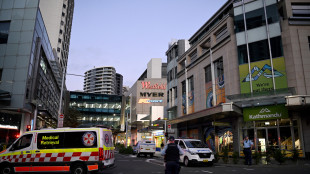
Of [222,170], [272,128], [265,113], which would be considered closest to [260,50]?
[265,113]

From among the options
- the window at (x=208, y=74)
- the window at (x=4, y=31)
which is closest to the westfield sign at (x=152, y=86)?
the window at (x=208, y=74)

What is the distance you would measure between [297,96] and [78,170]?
16.1 metres

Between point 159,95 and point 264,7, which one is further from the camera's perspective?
point 159,95

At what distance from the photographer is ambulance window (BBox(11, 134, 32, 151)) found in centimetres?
1120

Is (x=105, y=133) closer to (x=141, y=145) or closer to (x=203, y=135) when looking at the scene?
(x=141, y=145)

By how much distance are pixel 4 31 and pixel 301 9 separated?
1204 inches

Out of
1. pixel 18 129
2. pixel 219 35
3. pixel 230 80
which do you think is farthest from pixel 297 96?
pixel 18 129

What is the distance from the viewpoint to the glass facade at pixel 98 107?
102 meters

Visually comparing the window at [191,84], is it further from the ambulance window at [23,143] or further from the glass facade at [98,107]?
the glass facade at [98,107]

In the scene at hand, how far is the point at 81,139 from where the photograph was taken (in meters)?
10.8

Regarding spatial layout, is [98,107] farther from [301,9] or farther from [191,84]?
[301,9]

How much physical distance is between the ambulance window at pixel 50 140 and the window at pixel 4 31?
21.2 m

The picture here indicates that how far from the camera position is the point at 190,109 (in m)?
33.5

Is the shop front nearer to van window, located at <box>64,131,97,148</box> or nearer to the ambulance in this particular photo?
the ambulance
